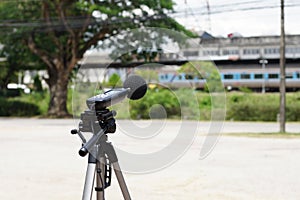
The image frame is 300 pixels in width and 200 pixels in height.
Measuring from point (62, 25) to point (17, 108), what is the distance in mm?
8131

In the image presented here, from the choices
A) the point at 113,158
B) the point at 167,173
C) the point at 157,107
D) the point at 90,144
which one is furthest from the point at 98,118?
the point at 167,173

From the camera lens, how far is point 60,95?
31.1 metres

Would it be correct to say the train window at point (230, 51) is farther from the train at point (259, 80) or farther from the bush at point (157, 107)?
the bush at point (157, 107)

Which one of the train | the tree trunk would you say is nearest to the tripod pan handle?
the tree trunk

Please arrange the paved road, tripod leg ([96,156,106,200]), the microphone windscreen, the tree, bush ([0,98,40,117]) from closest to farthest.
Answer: tripod leg ([96,156,106,200]) < the microphone windscreen < the paved road < the tree < bush ([0,98,40,117])

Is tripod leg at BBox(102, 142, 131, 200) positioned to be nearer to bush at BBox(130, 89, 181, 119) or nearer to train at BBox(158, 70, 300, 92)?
bush at BBox(130, 89, 181, 119)

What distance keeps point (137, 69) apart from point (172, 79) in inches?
41.5

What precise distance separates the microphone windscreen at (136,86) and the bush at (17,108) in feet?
105

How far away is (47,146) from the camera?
45.8 feet

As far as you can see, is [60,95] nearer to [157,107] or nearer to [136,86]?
[157,107]

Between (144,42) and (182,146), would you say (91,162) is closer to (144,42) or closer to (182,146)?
(182,146)

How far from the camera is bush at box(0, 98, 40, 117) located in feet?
116

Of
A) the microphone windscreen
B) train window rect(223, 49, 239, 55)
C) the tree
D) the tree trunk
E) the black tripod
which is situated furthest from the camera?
train window rect(223, 49, 239, 55)

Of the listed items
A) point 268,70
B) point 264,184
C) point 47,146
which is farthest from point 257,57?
point 264,184
